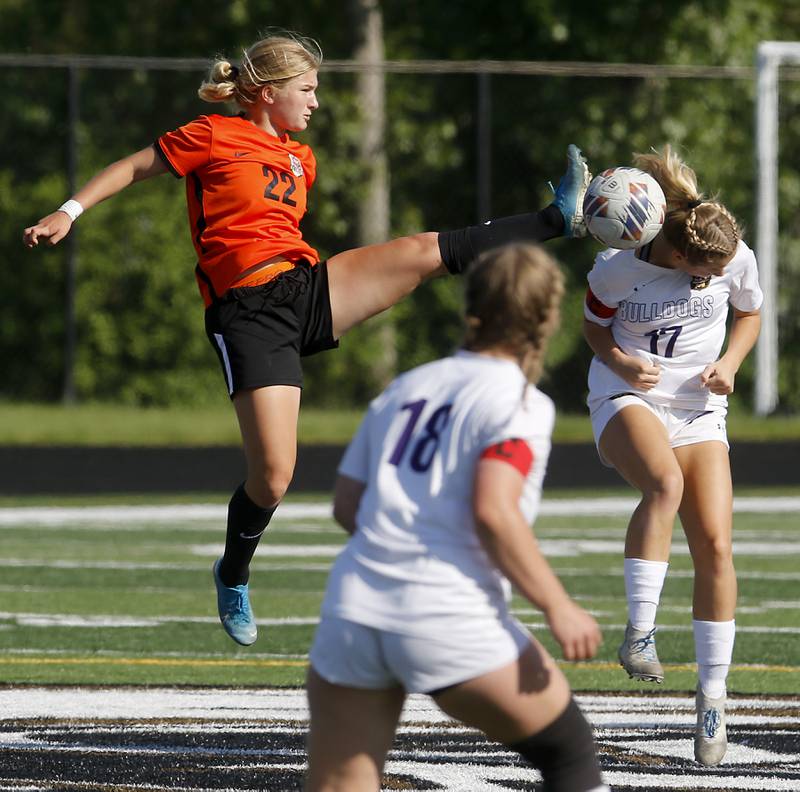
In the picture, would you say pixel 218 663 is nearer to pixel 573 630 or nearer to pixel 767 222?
pixel 573 630

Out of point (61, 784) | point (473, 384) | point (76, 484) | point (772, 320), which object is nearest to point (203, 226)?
point (61, 784)

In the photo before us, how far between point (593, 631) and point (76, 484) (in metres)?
13.2

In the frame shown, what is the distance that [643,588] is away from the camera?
6.43 meters

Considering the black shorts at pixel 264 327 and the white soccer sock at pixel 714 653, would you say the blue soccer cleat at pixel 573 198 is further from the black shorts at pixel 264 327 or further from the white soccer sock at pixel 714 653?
the white soccer sock at pixel 714 653

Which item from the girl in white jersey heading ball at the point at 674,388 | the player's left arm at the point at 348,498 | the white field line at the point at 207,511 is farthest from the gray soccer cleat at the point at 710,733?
the white field line at the point at 207,511

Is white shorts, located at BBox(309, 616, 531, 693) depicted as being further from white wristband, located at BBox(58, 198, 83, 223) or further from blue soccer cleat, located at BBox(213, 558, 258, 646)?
blue soccer cleat, located at BBox(213, 558, 258, 646)

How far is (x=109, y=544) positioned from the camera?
1315cm

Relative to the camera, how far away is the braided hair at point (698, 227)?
6.23m

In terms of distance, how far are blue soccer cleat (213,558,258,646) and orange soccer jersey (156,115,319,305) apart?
1.16 meters

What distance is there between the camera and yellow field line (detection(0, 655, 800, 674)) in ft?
27.0

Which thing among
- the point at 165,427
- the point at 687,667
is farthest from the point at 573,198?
the point at 165,427

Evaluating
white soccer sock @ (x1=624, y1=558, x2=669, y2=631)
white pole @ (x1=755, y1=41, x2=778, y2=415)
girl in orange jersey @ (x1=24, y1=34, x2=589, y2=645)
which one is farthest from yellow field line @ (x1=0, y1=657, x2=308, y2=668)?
white pole @ (x1=755, y1=41, x2=778, y2=415)

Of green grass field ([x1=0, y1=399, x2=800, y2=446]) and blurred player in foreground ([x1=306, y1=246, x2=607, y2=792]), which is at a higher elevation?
blurred player in foreground ([x1=306, y1=246, x2=607, y2=792])

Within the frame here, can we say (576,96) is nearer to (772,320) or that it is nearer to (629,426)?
(772,320)
